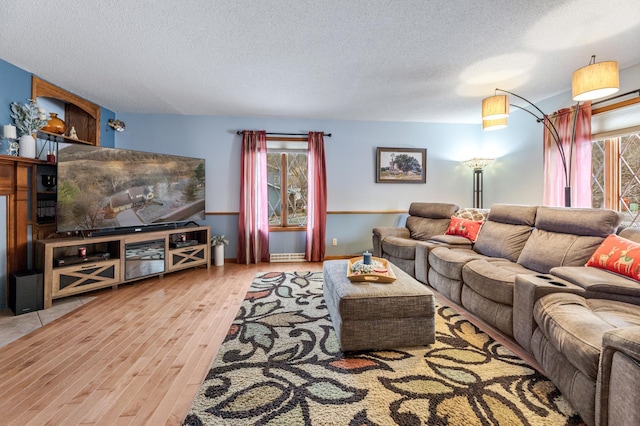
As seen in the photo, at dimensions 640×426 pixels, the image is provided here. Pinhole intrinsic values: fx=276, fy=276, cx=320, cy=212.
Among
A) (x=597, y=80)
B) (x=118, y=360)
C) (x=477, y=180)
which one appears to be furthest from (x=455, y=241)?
(x=118, y=360)

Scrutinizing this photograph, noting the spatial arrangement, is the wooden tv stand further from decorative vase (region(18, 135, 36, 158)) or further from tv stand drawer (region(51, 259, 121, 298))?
decorative vase (region(18, 135, 36, 158))

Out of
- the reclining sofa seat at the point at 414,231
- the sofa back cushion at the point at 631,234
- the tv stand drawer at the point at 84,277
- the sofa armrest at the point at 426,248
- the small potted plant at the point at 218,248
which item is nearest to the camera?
the sofa back cushion at the point at 631,234

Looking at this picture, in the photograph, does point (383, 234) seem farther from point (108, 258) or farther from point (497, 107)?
point (108, 258)

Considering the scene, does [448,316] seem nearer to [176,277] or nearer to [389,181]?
[389,181]

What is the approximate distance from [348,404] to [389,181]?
143 inches

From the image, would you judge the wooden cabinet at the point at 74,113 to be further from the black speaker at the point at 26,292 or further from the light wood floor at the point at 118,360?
the light wood floor at the point at 118,360

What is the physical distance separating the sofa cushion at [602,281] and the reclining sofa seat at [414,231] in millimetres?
Answer: 1729

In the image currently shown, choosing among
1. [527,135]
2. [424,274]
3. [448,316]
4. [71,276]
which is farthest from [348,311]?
[527,135]

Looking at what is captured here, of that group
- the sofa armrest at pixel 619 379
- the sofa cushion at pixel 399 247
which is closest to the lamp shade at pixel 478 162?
the sofa cushion at pixel 399 247

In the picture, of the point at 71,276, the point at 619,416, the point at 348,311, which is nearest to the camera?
the point at 619,416

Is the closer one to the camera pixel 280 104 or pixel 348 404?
pixel 348 404

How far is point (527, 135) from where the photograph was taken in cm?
375

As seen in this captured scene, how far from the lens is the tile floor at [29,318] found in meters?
2.01

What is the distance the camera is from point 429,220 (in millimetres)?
3895
